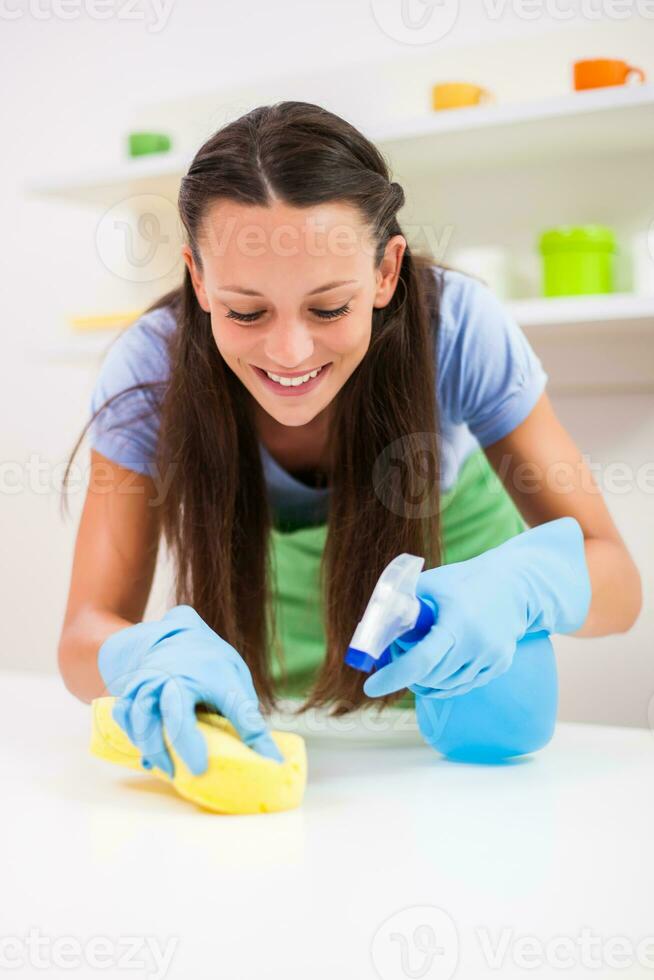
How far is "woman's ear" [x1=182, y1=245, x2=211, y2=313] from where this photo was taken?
3.19ft

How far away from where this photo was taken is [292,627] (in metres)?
1.36

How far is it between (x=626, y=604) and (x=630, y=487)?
706 mm

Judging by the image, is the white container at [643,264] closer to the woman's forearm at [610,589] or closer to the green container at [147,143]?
the woman's forearm at [610,589]

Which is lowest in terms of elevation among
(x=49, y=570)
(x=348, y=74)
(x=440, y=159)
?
(x=49, y=570)

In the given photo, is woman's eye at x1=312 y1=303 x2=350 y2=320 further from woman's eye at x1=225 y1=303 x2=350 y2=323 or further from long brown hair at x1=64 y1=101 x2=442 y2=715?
long brown hair at x1=64 y1=101 x2=442 y2=715

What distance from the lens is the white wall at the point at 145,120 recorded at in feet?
5.79

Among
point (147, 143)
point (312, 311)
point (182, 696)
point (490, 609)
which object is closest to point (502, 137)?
point (147, 143)

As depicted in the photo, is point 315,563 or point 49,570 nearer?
point 315,563

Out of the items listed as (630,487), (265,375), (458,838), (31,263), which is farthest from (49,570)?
(458,838)

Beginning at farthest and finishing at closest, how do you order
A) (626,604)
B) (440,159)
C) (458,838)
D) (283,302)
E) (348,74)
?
(348,74), (440,159), (626,604), (283,302), (458,838)

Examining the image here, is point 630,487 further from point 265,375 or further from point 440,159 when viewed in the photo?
point 265,375

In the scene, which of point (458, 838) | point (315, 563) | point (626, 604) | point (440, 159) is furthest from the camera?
point (440, 159)

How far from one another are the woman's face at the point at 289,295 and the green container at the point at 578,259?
72 centimetres

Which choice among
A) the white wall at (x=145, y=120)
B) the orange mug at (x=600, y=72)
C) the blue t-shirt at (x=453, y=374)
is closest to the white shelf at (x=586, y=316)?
the white wall at (x=145, y=120)
